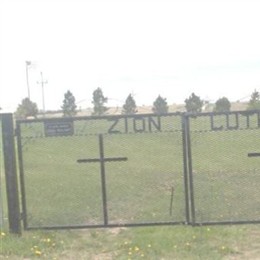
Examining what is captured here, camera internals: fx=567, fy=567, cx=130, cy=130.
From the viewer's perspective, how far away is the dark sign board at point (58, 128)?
288 inches

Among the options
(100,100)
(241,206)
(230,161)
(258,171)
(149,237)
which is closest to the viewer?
(149,237)

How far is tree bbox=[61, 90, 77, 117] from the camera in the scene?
73.3 meters

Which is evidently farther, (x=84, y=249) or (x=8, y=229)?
(x=8, y=229)

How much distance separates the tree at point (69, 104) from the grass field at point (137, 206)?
196 feet

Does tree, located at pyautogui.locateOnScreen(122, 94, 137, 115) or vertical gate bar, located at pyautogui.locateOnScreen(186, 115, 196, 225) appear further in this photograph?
tree, located at pyautogui.locateOnScreen(122, 94, 137, 115)

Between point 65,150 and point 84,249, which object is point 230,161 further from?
point 84,249

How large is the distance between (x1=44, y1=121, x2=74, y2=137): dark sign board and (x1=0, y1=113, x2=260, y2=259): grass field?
9 centimetres

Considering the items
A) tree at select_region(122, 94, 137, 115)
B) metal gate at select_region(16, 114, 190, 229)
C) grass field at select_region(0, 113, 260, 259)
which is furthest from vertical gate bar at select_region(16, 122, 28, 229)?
tree at select_region(122, 94, 137, 115)

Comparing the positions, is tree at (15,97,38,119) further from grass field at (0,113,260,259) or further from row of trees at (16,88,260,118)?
grass field at (0,113,260,259)

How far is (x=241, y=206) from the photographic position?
29.0 ft

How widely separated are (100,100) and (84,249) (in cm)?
7023

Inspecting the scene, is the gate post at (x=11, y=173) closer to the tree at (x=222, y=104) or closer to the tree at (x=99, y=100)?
the tree at (x=222, y=104)

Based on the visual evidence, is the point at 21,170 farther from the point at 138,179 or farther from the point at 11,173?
the point at 138,179

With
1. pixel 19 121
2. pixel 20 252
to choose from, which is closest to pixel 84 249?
pixel 20 252
